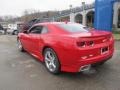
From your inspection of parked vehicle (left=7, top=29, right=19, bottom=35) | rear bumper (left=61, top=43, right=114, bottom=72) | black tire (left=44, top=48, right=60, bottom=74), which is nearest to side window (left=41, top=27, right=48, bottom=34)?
black tire (left=44, top=48, right=60, bottom=74)

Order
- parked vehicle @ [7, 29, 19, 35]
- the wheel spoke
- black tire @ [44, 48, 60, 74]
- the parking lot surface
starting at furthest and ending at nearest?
parked vehicle @ [7, 29, 19, 35]
the wheel spoke
black tire @ [44, 48, 60, 74]
the parking lot surface

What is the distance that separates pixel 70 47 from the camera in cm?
419

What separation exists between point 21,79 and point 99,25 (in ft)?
37.5

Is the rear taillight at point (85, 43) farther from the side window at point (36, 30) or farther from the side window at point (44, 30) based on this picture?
the side window at point (36, 30)

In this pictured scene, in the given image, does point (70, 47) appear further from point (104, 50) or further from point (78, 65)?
point (104, 50)

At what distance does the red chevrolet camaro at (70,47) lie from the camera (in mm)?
4176

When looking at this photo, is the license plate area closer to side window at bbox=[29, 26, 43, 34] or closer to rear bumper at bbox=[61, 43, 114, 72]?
rear bumper at bbox=[61, 43, 114, 72]

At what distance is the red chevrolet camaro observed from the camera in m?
4.18

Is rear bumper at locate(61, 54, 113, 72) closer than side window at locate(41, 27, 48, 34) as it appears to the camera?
Yes

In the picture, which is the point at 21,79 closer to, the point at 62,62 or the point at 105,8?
the point at 62,62

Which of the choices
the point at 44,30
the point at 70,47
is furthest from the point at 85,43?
the point at 44,30

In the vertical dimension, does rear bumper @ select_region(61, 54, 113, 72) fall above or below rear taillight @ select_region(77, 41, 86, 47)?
below

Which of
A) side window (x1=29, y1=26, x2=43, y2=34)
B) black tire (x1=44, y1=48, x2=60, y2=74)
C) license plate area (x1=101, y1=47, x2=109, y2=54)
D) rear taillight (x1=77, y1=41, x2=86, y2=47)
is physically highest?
side window (x1=29, y1=26, x2=43, y2=34)

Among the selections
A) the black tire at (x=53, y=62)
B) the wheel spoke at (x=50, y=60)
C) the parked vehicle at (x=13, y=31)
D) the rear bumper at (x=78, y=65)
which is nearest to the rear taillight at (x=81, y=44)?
the rear bumper at (x=78, y=65)
